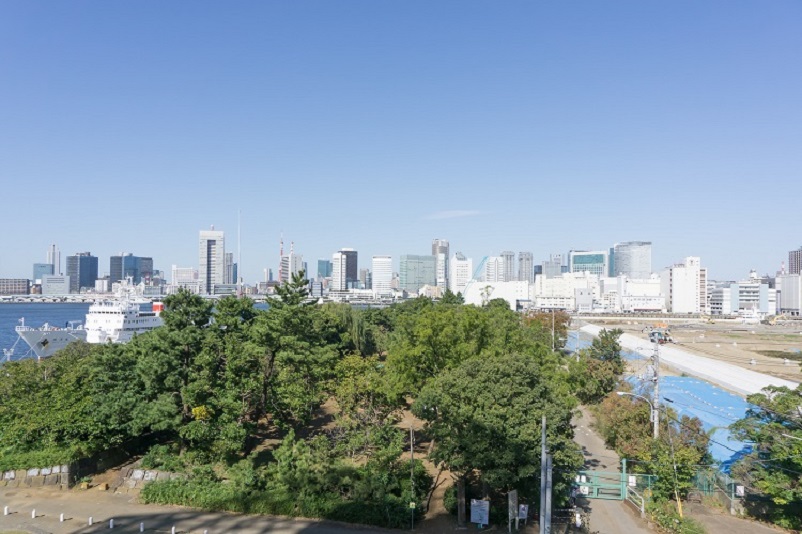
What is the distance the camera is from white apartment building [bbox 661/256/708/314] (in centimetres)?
13400

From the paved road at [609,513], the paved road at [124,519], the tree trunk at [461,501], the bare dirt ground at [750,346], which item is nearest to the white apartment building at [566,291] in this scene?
the bare dirt ground at [750,346]

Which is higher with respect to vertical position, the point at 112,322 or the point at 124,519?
the point at 112,322

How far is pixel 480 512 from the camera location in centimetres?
1415

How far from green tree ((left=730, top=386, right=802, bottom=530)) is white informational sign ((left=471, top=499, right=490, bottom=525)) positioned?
7436 mm

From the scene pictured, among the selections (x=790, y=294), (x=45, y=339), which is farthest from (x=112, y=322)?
(x=790, y=294)

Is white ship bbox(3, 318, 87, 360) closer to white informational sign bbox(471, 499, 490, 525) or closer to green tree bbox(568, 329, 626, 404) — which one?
green tree bbox(568, 329, 626, 404)

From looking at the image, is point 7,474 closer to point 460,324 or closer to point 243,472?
point 243,472

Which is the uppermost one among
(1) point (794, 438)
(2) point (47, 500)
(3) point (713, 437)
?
(1) point (794, 438)

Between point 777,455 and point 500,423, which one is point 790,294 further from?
point 500,423

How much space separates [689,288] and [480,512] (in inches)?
5521

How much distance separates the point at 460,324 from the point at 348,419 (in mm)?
5390

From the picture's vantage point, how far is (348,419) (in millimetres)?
18938

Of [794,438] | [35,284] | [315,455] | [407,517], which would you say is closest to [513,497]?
[407,517]

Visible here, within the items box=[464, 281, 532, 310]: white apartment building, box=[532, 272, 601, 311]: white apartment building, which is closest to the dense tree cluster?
box=[464, 281, 532, 310]: white apartment building
